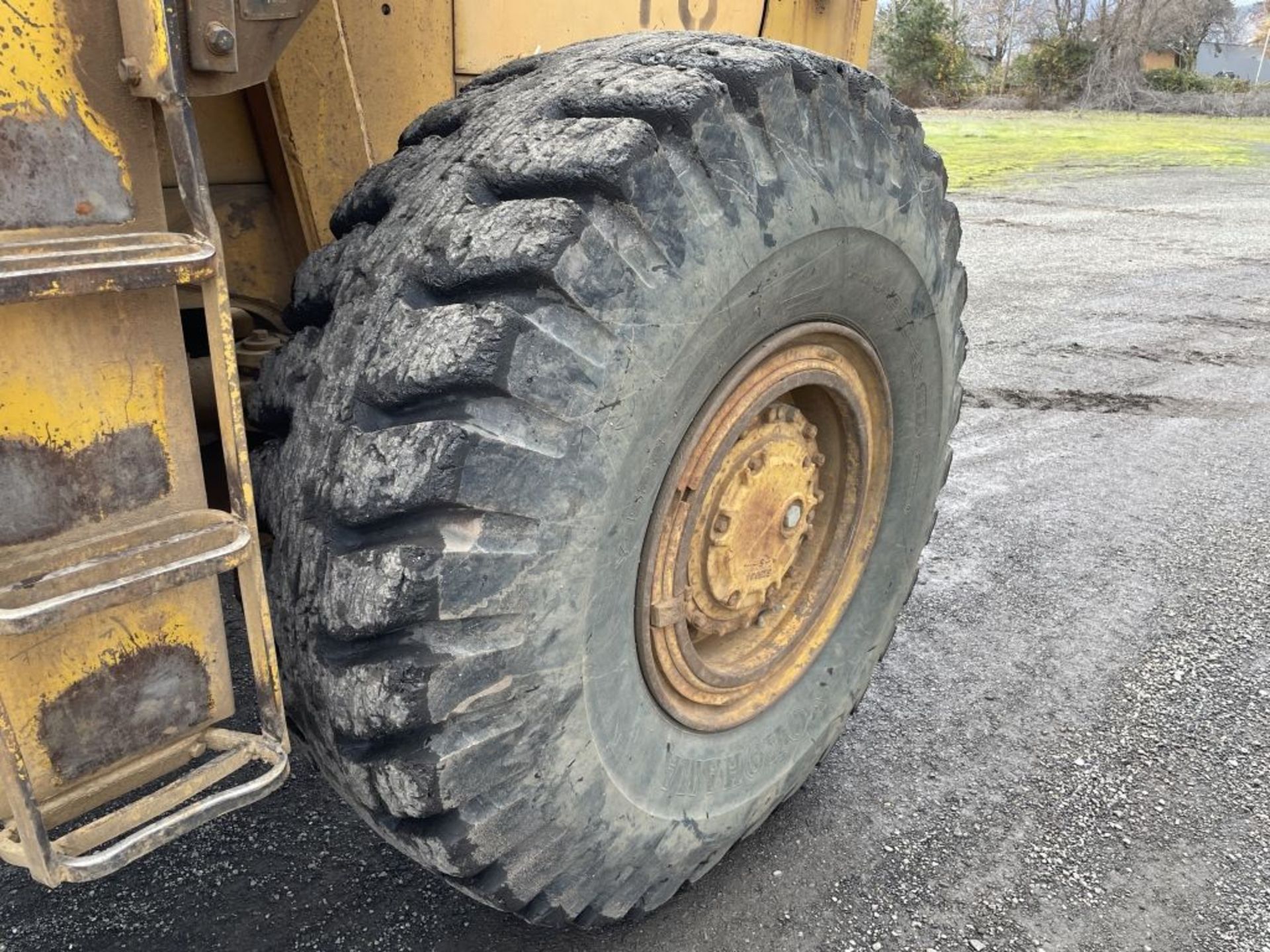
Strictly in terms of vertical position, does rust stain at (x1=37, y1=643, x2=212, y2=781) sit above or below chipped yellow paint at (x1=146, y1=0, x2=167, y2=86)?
below

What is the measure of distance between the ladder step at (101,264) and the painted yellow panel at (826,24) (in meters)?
2.24

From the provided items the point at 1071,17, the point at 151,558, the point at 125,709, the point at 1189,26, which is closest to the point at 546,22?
the point at 151,558

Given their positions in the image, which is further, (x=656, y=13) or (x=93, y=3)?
(x=656, y=13)

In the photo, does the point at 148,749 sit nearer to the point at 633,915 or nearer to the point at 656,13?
the point at 633,915

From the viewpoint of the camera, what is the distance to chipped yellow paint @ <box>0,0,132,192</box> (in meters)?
1.16

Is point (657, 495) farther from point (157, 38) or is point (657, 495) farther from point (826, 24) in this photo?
point (826, 24)

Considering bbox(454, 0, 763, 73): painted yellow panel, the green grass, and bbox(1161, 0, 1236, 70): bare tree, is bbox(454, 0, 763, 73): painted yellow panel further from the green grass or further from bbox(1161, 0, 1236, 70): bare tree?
bbox(1161, 0, 1236, 70): bare tree

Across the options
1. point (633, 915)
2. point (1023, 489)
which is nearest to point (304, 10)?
point (633, 915)

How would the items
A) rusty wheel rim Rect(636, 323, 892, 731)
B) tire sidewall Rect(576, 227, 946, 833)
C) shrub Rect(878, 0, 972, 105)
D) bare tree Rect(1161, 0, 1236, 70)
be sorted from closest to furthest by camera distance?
tire sidewall Rect(576, 227, 946, 833), rusty wheel rim Rect(636, 323, 892, 731), shrub Rect(878, 0, 972, 105), bare tree Rect(1161, 0, 1236, 70)

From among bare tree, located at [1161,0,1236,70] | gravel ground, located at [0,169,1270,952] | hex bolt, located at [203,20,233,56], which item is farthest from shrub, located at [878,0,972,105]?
hex bolt, located at [203,20,233,56]

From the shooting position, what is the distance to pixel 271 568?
5.77 ft

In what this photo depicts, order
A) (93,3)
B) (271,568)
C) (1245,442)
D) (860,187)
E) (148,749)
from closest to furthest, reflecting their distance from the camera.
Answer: (93,3)
(148,749)
(271,568)
(860,187)
(1245,442)

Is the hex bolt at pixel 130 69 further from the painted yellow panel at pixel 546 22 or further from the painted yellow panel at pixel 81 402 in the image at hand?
the painted yellow panel at pixel 546 22

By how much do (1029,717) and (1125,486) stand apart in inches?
Result: 79.9
